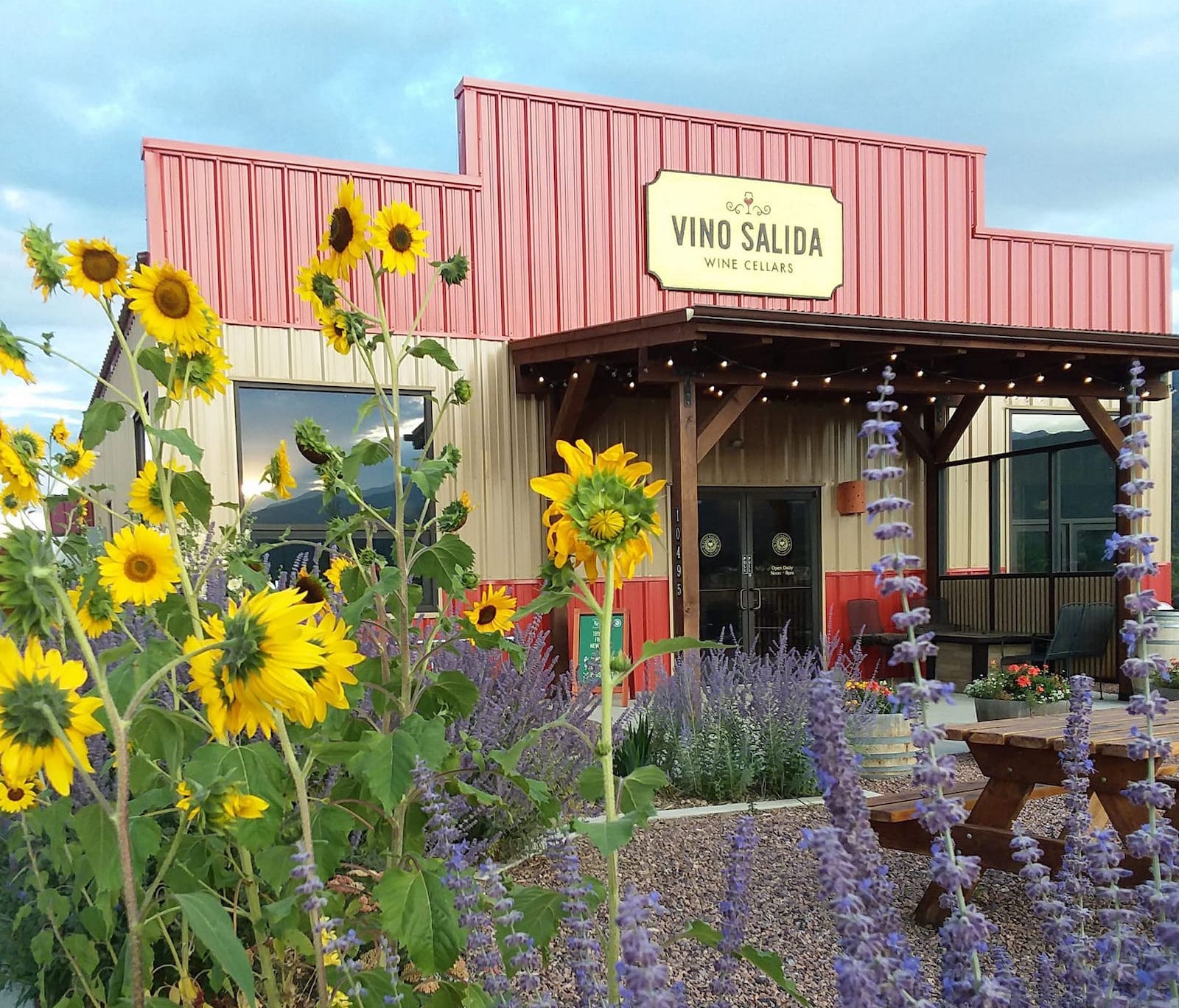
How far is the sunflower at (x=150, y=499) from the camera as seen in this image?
1807 mm

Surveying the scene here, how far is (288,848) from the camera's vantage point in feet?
4.96

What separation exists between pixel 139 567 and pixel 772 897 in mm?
2819

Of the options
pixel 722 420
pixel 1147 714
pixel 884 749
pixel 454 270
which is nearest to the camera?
pixel 1147 714

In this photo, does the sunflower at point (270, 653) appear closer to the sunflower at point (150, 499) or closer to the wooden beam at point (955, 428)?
the sunflower at point (150, 499)

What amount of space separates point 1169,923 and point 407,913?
0.98 metres

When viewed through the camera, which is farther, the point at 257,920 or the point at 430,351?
the point at 430,351

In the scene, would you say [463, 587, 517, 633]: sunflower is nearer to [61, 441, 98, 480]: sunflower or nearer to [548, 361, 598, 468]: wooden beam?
[61, 441, 98, 480]: sunflower

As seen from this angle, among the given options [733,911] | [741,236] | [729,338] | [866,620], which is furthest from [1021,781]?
[741,236]

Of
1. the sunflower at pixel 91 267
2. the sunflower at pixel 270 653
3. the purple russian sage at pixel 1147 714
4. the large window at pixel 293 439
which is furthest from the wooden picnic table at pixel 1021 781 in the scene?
the large window at pixel 293 439

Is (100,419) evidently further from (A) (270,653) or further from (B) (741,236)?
(B) (741,236)

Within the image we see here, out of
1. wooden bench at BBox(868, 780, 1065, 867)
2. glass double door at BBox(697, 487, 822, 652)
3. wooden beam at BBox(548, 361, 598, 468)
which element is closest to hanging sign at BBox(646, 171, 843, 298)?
wooden beam at BBox(548, 361, 598, 468)

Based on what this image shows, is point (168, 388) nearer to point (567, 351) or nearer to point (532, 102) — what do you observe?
point (567, 351)

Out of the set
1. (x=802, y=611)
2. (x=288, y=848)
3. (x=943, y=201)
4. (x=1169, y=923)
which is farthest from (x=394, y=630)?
(x=943, y=201)

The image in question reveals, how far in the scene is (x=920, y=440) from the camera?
1055 cm
